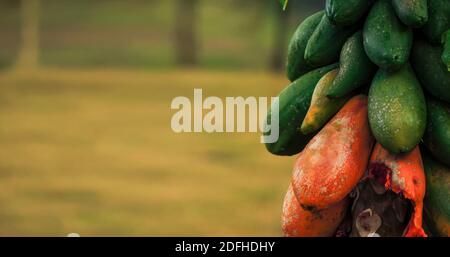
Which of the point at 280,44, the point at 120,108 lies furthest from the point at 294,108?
the point at 280,44

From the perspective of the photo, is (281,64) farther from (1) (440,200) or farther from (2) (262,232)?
(1) (440,200)

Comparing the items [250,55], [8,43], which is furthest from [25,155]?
[250,55]

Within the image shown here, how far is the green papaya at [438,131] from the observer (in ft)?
9.04

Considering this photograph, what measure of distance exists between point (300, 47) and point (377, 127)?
51 cm

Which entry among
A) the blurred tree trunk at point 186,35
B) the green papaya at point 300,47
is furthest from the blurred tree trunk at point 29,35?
the green papaya at point 300,47

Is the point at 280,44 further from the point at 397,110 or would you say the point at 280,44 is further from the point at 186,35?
the point at 397,110

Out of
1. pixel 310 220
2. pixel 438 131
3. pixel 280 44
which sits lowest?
pixel 310 220

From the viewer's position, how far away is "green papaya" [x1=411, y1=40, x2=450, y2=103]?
276 cm

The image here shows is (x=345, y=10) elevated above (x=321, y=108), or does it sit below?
above

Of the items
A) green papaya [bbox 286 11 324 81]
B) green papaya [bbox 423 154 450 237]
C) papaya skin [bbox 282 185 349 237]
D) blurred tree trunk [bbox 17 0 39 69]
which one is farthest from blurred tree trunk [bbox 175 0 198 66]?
green papaya [bbox 423 154 450 237]

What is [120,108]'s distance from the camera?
97.8 ft

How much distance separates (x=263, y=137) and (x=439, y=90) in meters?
0.57

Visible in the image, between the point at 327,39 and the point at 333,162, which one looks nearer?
the point at 333,162

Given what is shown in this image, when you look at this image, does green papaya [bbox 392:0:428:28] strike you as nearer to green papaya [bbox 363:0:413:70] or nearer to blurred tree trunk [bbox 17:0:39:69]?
green papaya [bbox 363:0:413:70]
